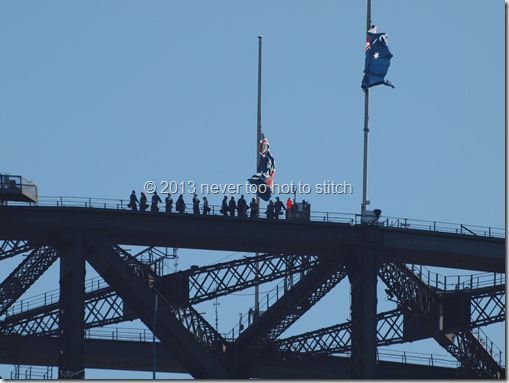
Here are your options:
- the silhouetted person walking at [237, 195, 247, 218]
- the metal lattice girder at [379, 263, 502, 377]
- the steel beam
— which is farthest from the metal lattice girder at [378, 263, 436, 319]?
the steel beam

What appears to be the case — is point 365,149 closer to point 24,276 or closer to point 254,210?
point 254,210

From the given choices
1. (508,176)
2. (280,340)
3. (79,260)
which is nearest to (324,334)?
(280,340)

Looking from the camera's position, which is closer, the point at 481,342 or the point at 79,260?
the point at 79,260

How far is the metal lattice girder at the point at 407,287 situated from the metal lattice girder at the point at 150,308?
→ 497 inches

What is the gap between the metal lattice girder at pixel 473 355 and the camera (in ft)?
426

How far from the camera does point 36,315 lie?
126625 mm

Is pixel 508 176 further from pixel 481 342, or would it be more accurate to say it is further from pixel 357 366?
pixel 481 342

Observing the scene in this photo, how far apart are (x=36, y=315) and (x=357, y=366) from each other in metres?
22.2

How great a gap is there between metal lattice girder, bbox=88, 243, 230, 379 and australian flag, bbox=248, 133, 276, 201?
12.1m

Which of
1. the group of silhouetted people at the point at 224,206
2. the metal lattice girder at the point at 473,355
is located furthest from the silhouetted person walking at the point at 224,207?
the metal lattice girder at the point at 473,355

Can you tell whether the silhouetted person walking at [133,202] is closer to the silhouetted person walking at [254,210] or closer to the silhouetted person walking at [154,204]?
the silhouetted person walking at [154,204]

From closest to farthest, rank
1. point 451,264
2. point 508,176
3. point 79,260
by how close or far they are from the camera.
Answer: point 508,176, point 79,260, point 451,264

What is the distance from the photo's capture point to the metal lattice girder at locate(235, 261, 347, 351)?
123m

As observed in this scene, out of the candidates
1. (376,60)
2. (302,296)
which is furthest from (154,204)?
(376,60)
